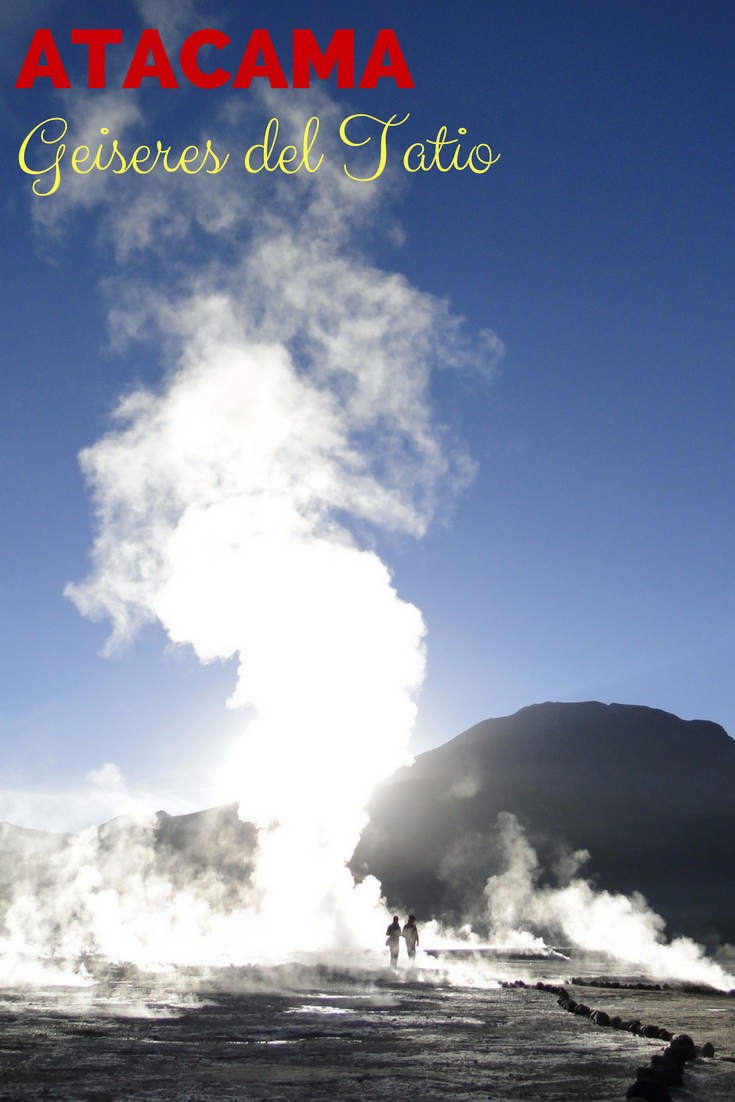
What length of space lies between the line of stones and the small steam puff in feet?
160

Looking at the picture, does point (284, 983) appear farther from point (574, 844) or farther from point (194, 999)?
point (574, 844)

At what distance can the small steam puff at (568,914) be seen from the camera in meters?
85.5

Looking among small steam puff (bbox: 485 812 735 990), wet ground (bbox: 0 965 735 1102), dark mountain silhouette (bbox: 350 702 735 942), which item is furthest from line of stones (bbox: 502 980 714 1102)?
dark mountain silhouette (bbox: 350 702 735 942)

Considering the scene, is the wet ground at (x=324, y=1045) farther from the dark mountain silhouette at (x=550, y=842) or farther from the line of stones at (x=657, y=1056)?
the dark mountain silhouette at (x=550, y=842)

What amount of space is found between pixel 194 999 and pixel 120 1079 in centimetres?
1245

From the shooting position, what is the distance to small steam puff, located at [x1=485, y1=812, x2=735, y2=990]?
85.5m

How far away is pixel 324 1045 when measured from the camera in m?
14.5

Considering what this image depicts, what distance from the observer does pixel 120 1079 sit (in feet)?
35.2

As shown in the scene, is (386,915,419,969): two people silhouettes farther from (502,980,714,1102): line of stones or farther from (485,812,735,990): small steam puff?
(485,812,735,990): small steam puff

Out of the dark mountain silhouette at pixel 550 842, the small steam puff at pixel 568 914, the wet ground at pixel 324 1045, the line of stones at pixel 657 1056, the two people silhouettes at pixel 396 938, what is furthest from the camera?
the dark mountain silhouette at pixel 550 842

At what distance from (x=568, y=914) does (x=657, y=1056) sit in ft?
378

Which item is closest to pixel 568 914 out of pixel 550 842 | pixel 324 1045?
pixel 550 842

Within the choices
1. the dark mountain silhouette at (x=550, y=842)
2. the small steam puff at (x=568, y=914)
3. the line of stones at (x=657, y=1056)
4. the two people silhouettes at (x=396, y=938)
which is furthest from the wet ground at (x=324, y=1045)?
the dark mountain silhouette at (x=550, y=842)

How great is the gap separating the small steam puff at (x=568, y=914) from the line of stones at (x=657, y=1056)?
48779 mm
